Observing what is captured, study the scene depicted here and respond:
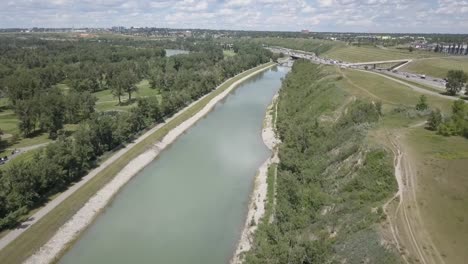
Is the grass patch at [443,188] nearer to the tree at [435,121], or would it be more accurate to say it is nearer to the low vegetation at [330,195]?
the tree at [435,121]

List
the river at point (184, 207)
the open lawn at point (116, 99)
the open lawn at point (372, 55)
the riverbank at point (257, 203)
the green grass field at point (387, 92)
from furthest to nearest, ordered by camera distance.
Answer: the open lawn at point (372, 55), the open lawn at point (116, 99), the green grass field at point (387, 92), the river at point (184, 207), the riverbank at point (257, 203)

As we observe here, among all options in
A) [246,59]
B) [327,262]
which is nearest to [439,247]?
[327,262]

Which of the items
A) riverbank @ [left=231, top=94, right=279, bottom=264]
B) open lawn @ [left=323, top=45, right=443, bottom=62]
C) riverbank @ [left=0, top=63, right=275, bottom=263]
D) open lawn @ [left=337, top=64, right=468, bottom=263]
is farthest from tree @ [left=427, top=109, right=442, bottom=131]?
open lawn @ [left=323, top=45, right=443, bottom=62]

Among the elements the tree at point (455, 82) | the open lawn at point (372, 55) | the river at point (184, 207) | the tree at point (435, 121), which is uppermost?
the open lawn at point (372, 55)

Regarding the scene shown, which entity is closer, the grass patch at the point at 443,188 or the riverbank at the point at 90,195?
the grass patch at the point at 443,188

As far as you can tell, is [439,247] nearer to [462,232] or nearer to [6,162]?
[462,232]

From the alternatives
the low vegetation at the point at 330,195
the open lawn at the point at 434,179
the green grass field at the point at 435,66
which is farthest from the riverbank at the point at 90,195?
the green grass field at the point at 435,66

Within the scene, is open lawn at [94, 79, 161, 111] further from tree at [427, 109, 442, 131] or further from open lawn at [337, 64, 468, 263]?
tree at [427, 109, 442, 131]

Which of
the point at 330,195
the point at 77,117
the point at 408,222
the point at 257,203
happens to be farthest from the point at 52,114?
the point at 408,222
